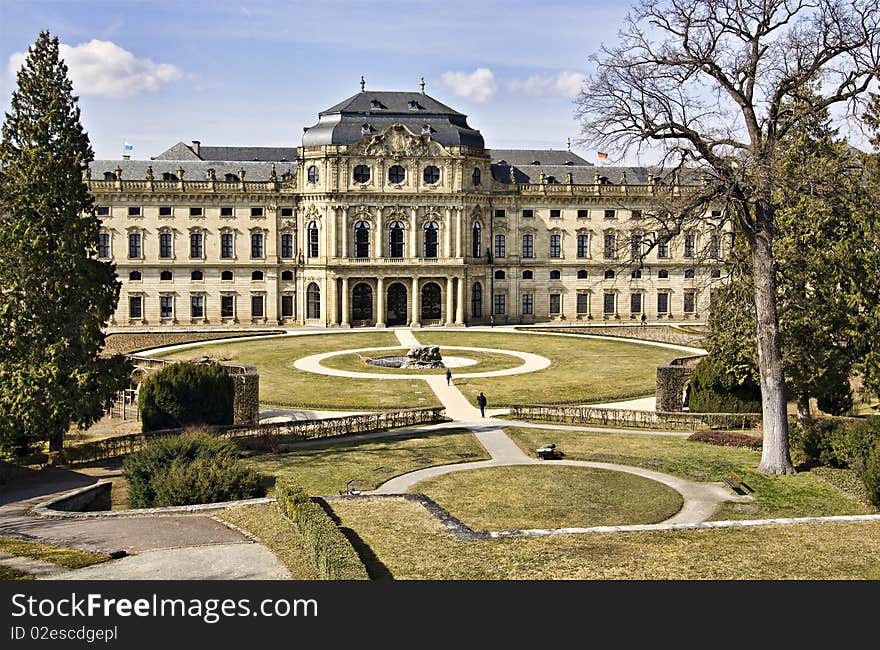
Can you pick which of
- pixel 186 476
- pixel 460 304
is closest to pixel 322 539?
pixel 186 476

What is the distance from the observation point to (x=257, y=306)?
86000 mm

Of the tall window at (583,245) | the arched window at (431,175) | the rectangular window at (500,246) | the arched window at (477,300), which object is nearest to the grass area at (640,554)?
the arched window at (431,175)

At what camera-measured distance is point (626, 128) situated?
27.9 m

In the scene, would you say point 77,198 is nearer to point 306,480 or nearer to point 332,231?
point 306,480

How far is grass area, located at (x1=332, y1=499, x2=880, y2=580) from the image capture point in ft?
56.0

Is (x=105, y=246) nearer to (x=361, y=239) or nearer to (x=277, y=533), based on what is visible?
(x=361, y=239)

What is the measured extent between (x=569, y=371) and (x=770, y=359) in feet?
82.5

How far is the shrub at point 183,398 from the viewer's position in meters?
37.2

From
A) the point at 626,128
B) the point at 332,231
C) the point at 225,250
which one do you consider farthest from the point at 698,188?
the point at 225,250

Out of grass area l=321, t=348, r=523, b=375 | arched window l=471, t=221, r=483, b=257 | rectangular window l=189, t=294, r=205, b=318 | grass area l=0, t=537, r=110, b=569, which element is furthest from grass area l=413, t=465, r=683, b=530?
rectangular window l=189, t=294, r=205, b=318

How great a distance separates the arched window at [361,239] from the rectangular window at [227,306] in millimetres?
12861

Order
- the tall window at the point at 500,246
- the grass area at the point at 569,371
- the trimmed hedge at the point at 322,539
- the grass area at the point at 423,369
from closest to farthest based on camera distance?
the trimmed hedge at the point at 322,539 < the grass area at the point at 569,371 < the grass area at the point at 423,369 < the tall window at the point at 500,246

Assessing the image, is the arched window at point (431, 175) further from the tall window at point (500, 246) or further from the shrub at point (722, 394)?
the shrub at point (722, 394)

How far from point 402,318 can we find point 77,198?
53.1 metres
